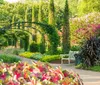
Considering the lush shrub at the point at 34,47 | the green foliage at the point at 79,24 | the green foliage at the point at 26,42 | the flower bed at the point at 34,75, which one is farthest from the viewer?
the green foliage at the point at 26,42

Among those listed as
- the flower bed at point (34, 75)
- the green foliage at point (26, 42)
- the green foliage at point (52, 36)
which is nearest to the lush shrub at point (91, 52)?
the green foliage at point (52, 36)

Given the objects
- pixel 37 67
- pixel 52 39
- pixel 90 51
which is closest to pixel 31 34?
pixel 52 39

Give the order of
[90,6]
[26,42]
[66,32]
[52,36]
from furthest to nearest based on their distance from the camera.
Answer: [90,6] → [26,42] → [52,36] → [66,32]

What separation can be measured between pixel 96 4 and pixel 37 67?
4845cm

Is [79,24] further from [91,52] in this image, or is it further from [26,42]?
[91,52]

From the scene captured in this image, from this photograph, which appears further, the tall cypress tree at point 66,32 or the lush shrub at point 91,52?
the tall cypress tree at point 66,32

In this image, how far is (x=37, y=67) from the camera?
4621 mm

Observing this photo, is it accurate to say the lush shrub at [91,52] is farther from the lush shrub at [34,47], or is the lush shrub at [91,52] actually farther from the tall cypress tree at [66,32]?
the lush shrub at [34,47]

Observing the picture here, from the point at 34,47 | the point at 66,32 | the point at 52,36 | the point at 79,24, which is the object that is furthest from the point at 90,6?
the point at 66,32

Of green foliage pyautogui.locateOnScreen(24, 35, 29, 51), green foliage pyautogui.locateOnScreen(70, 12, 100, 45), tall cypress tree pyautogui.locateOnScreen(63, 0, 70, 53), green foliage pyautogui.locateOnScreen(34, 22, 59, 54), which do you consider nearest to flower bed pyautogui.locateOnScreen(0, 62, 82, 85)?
tall cypress tree pyautogui.locateOnScreen(63, 0, 70, 53)

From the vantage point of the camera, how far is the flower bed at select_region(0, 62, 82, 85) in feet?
13.7

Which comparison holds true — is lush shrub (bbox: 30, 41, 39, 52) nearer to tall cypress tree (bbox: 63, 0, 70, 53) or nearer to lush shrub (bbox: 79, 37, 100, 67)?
tall cypress tree (bbox: 63, 0, 70, 53)

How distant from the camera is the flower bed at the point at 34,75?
4168mm

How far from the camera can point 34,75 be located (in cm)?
436
